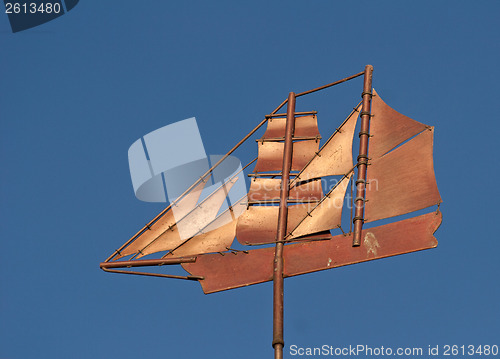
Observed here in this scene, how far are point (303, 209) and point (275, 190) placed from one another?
0.78m

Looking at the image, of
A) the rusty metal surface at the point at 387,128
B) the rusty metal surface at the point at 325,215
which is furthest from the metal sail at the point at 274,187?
the rusty metal surface at the point at 387,128

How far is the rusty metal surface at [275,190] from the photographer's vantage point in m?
14.8

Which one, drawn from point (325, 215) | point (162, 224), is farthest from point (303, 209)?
point (162, 224)

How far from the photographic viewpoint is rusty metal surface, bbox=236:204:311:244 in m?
14.3

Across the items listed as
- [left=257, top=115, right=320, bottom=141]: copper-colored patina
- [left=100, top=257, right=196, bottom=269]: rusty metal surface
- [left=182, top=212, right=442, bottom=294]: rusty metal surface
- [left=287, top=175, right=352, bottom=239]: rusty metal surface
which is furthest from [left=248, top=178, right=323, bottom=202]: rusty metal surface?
[left=100, top=257, right=196, bottom=269]: rusty metal surface

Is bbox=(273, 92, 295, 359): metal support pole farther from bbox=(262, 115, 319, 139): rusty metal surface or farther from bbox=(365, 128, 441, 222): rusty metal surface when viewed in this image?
bbox=(365, 128, 441, 222): rusty metal surface

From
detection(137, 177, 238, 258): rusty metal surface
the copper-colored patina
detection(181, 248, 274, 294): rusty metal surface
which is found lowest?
detection(181, 248, 274, 294): rusty metal surface

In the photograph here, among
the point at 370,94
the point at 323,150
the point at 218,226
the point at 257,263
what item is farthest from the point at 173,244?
the point at 370,94

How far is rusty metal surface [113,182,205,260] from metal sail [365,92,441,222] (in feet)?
10.4

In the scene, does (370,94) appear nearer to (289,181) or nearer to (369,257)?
(289,181)

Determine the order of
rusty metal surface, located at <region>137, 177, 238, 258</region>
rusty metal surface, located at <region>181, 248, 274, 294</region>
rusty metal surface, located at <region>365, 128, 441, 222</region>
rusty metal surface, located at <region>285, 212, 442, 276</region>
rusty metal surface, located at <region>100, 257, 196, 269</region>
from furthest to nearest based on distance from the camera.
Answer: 1. rusty metal surface, located at <region>137, 177, 238, 258</region>
2. rusty metal surface, located at <region>100, 257, 196, 269</region>
3. rusty metal surface, located at <region>365, 128, 441, 222</region>
4. rusty metal surface, located at <region>181, 248, 274, 294</region>
5. rusty metal surface, located at <region>285, 212, 442, 276</region>

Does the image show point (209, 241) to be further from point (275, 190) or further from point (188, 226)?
point (275, 190)

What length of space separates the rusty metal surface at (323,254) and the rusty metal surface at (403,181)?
1.17 feet

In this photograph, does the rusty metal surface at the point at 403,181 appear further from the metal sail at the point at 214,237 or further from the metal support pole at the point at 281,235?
the metal sail at the point at 214,237
